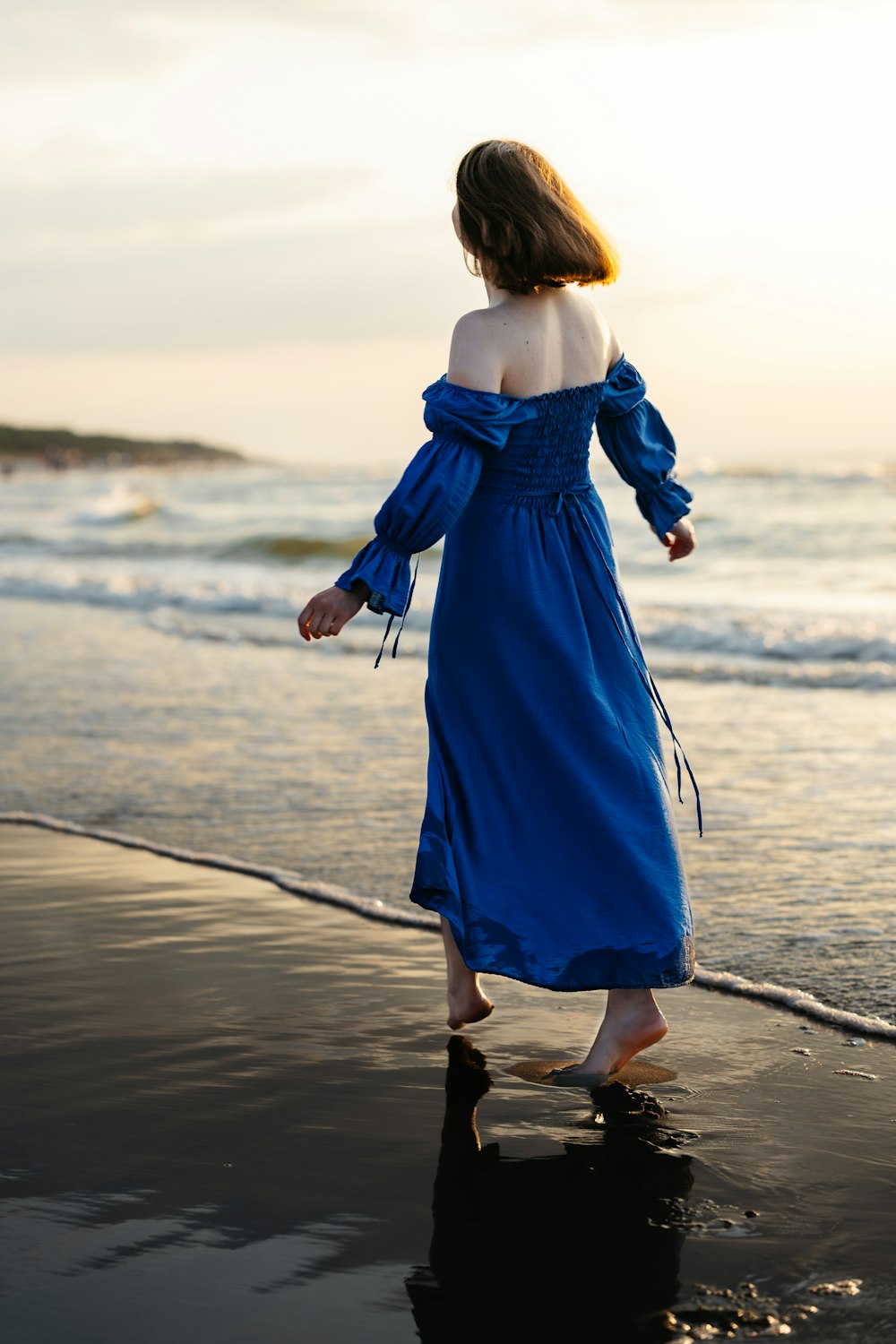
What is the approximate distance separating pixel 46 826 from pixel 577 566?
2.93m

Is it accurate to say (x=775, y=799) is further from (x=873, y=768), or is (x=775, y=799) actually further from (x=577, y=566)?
(x=577, y=566)

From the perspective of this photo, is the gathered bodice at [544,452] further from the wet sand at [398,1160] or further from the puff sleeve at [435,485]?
the wet sand at [398,1160]

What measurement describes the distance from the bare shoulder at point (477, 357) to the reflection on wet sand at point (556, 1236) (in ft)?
4.64

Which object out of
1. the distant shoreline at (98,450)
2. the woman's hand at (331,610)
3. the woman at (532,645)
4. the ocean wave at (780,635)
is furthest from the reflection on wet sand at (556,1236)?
the distant shoreline at (98,450)

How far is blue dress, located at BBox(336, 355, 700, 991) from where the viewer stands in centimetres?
297

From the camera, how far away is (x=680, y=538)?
350 centimetres

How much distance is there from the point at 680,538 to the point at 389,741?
366cm

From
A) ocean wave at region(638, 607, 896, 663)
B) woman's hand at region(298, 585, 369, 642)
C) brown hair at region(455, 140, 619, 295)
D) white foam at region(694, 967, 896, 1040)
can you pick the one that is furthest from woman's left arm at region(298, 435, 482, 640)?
ocean wave at region(638, 607, 896, 663)

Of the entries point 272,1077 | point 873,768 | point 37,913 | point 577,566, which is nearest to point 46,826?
point 37,913

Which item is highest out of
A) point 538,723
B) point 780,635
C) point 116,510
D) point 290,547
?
point 116,510

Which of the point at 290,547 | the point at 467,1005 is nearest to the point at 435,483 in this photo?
the point at 467,1005

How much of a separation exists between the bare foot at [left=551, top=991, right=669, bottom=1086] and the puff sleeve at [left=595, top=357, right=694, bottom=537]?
1101 millimetres

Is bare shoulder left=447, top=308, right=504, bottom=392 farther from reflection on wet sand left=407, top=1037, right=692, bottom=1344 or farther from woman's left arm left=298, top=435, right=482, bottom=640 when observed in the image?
reflection on wet sand left=407, top=1037, right=692, bottom=1344

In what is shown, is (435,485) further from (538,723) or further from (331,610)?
(538,723)
